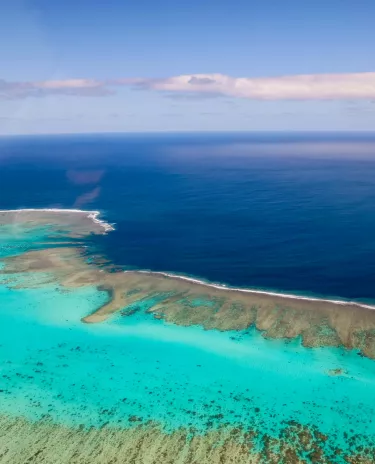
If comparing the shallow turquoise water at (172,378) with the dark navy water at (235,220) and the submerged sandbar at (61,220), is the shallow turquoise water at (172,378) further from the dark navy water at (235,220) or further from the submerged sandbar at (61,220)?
the submerged sandbar at (61,220)

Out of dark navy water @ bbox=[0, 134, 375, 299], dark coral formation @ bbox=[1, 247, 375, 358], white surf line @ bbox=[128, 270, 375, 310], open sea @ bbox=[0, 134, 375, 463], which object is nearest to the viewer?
open sea @ bbox=[0, 134, 375, 463]

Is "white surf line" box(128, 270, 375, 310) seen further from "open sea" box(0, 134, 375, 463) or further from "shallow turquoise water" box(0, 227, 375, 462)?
"shallow turquoise water" box(0, 227, 375, 462)

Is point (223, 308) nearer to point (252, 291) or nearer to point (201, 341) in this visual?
point (252, 291)

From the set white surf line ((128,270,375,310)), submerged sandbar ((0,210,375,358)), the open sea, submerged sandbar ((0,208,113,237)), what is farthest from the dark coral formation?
submerged sandbar ((0,208,113,237))

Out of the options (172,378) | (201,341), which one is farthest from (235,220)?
(172,378)

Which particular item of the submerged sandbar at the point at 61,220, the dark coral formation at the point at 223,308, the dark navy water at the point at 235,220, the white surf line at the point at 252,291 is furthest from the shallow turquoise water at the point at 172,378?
the submerged sandbar at the point at 61,220

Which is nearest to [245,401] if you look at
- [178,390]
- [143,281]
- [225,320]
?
[178,390]

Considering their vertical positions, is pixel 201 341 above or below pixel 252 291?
below
